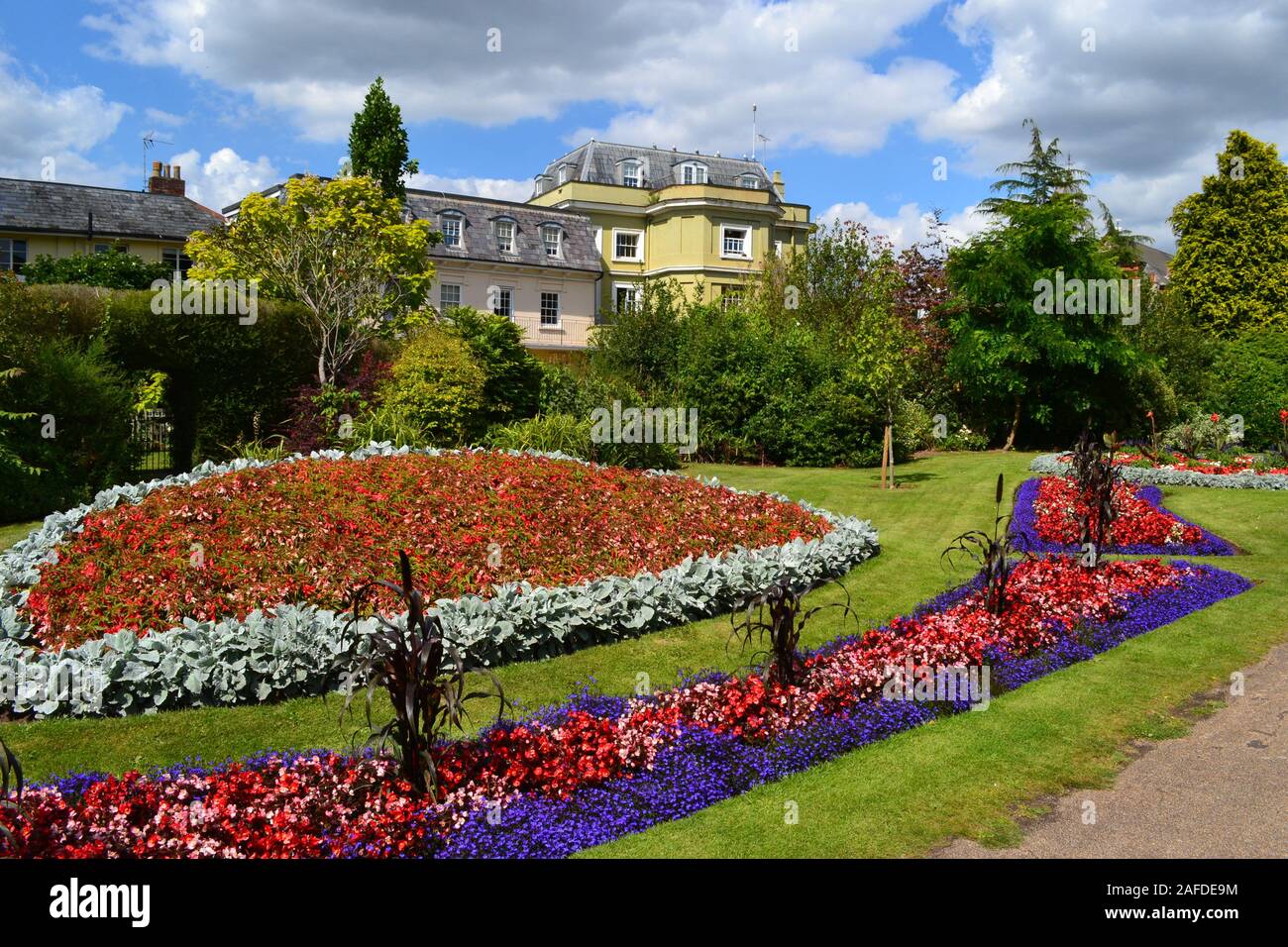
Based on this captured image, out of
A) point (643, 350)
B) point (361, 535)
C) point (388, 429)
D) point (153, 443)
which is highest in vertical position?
point (643, 350)

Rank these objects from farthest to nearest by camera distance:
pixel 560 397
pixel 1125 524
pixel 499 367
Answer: pixel 560 397 → pixel 499 367 → pixel 1125 524

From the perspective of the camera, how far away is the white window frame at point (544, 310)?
40.2m

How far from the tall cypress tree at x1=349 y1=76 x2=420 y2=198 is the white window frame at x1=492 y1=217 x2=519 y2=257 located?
45.0 feet

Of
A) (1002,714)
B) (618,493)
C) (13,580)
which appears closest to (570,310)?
(618,493)

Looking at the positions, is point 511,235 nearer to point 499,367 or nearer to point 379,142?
point 379,142

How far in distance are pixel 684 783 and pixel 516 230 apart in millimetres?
37001

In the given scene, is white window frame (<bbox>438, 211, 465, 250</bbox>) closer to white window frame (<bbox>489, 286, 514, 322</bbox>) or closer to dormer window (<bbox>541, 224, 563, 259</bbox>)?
white window frame (<bbox>489, 286, 514, 322</bbox>)

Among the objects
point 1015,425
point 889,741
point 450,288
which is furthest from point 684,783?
point 450,288

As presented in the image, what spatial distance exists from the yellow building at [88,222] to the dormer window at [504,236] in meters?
11.2

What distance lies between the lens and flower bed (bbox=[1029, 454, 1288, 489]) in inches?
697

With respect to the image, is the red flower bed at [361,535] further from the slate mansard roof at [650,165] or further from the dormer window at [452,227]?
the slate mansard roof at [650,165]

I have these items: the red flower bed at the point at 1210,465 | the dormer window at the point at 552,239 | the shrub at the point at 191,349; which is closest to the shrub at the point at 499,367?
the shrub at the point at 191,349

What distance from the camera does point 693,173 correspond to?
154ft

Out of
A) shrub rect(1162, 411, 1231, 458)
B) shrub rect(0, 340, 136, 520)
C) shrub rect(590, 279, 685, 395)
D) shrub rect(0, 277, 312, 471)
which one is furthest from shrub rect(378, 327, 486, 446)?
shrub rect(1162, 411, 1231, 458)
